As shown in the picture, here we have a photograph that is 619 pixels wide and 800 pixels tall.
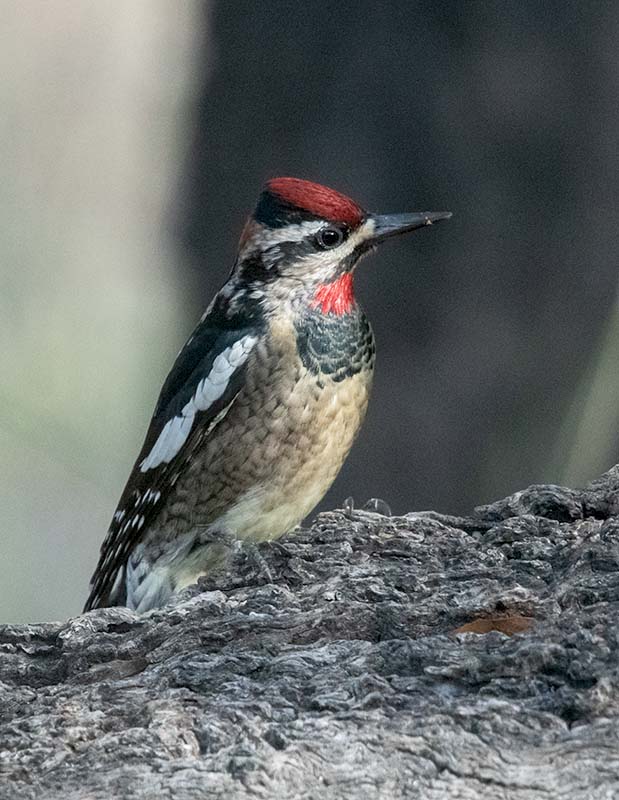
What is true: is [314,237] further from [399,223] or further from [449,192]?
[449,192]

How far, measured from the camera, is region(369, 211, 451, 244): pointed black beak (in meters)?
4.05

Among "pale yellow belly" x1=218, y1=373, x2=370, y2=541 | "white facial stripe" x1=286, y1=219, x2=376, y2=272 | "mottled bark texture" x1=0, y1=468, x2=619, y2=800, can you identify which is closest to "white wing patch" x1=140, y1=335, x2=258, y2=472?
"pale yellow belly" x1=218, y1=373, x2=370, y2=541

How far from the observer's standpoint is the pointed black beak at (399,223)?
405 cm

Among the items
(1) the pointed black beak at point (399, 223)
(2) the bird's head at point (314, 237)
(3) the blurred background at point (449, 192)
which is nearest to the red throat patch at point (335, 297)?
(2) the bird's head at point (314, 237)

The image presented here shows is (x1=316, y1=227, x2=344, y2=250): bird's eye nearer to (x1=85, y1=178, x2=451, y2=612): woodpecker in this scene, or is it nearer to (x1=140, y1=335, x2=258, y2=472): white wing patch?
(x1=85, y1=178, x2=451, y2=612): woodpecker

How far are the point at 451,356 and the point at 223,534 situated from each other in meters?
1.42

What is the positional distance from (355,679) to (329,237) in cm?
193

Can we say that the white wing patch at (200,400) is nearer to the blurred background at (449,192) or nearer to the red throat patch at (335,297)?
the red throat patch at (335,297)

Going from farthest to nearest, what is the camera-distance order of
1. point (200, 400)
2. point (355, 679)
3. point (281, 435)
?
point (200, 400) → point (281, 435) → point (355, 679)

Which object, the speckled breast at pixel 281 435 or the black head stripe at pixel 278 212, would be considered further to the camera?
the black head stripe at pixel 278 212

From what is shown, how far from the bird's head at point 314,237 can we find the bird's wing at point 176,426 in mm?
221

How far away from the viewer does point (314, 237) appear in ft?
13.4

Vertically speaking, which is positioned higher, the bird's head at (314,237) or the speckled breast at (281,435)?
the bird's head at (314,237)

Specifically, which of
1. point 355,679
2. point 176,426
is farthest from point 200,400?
point 355,679
